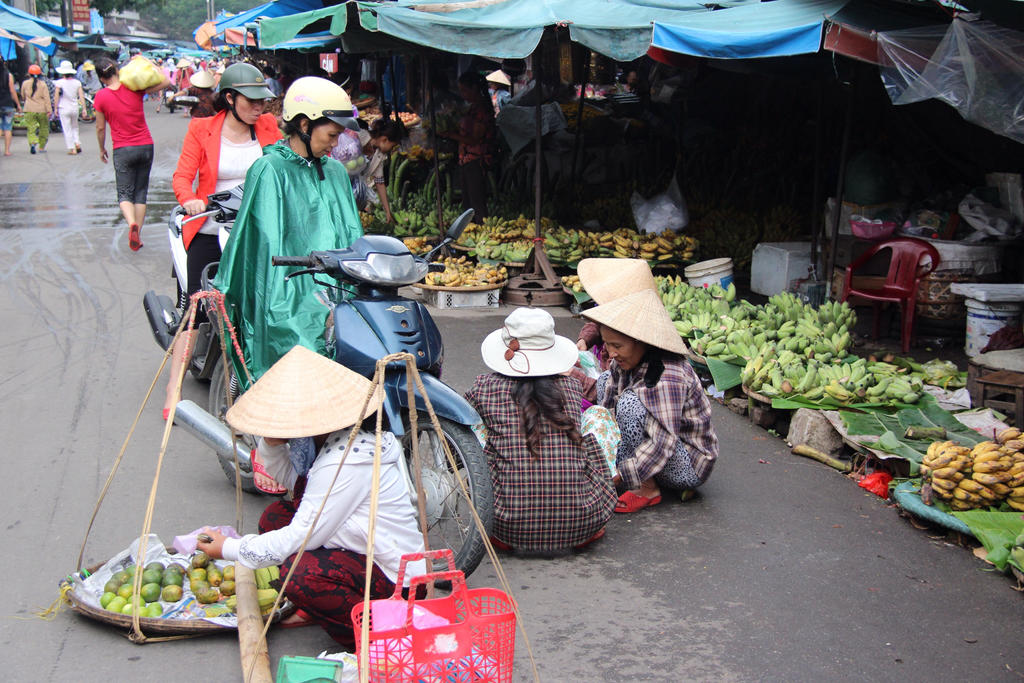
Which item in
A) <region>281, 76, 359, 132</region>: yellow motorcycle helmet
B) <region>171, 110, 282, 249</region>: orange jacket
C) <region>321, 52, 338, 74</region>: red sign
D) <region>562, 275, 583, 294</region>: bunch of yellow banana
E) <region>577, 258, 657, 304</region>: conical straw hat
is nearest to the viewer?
<region>281, 76, 359, 132</region>: yellow motorcycle helmet

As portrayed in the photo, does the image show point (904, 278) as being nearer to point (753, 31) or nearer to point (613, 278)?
point (753, 31)

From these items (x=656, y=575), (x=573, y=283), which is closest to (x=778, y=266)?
(x=573, y=283)

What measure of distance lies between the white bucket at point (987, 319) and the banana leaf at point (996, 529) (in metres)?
2.43

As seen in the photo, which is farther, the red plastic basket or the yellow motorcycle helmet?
the yellow motorcycle helmet

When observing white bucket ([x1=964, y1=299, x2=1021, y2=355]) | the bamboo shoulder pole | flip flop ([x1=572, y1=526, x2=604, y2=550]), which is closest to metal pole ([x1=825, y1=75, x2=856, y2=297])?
white bucket ([x1=964, y1=299, x2=1021, y2=355])

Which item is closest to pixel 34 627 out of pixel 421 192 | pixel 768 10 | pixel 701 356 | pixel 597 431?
pixel 597 431

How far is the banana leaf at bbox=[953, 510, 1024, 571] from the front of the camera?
12.7 feet

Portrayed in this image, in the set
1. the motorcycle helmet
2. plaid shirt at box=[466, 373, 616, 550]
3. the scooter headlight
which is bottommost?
plaid shirt at box=[466, 373, 616, 550]

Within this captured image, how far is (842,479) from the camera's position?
16.1 feet

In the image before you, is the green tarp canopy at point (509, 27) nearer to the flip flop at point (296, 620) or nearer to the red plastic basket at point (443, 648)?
the flip flop at point (296, 620)

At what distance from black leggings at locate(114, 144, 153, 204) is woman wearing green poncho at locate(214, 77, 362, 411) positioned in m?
5.47

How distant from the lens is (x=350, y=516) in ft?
9.66

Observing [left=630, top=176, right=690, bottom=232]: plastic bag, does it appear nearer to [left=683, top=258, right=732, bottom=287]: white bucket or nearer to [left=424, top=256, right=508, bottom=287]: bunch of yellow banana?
[left=683, top=258, right=732, bottom=287]: white bucket

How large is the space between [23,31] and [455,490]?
66.6ft
